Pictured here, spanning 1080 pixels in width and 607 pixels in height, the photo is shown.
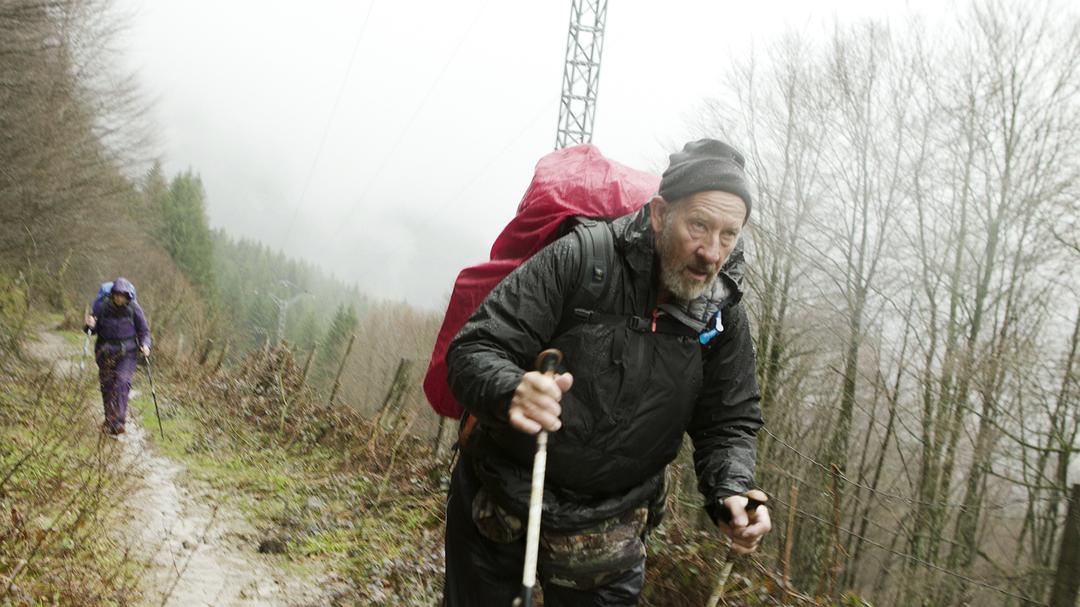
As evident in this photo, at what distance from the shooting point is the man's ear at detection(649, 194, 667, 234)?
1998mm

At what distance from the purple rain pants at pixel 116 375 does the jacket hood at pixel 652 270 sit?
Answer: 7128mm

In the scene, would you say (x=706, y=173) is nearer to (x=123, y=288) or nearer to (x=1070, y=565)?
(x=1070, y=565)

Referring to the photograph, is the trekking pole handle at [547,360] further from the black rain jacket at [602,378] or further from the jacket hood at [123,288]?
the jacket hood at [123,288]

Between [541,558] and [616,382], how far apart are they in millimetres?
609

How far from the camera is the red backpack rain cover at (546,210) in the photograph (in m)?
2.14

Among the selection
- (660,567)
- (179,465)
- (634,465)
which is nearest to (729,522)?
(634,465)

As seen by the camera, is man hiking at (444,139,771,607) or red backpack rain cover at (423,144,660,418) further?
red backpack rain cover at (423,144,660,418)

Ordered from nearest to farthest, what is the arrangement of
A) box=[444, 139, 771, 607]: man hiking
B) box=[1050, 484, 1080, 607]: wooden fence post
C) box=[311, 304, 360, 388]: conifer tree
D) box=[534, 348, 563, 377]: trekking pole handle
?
box=[534, 348, 563, 377]: trekking pole handle → box=[444, 139, 771, 607]: man hiking → box=[1050, 484, 1080, 607]: wooden fence post → box=[311, 304, 360, 388]: conifer tree

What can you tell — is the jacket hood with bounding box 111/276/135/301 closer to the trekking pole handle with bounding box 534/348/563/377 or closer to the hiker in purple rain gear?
the hiker in purple rain gear

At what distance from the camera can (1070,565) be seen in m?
3.23

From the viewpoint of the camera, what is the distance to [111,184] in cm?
2505

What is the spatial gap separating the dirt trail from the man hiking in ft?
8.55

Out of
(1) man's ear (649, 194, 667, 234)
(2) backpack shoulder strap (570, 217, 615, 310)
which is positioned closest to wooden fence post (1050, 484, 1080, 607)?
(1) man's ear (649, 194, 667, 234)

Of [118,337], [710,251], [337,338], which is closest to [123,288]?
[118,337]
